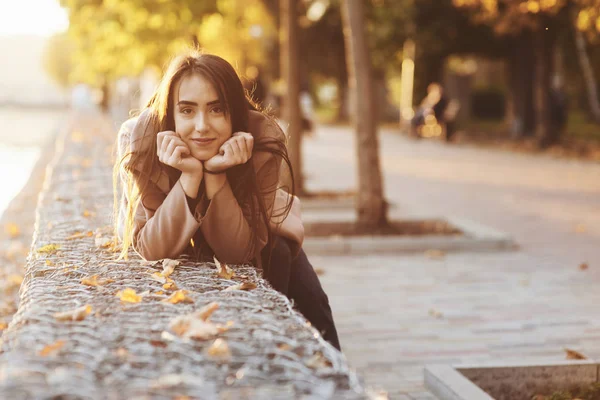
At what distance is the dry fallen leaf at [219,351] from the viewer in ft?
7.45

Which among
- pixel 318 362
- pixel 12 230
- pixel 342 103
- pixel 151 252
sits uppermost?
pixel 342 103

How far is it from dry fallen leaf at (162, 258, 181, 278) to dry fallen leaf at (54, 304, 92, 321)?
0.65 metres

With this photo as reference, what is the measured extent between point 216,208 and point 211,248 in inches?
9.2

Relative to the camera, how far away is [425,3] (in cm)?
2762

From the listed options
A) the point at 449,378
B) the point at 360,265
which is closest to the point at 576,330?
the point at 449,378

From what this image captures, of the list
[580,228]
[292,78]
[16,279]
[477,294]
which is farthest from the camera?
[292,78]

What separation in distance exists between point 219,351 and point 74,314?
566mm

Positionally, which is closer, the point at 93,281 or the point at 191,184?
the point at 93,281

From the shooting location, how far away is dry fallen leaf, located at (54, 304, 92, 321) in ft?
8.60

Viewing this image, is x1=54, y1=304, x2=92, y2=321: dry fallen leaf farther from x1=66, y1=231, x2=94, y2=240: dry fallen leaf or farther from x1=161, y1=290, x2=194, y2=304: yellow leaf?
x1=66, y1=231, x2=94, y2=240: dry fallen leaf

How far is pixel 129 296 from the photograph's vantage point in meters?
2.94

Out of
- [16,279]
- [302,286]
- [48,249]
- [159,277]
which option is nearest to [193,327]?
[159,277]

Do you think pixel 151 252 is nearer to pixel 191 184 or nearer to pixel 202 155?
pixel 191 184

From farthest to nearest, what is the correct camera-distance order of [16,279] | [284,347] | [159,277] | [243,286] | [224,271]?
[16,279], [224,271], [159,277], [243,286], [284,347]
